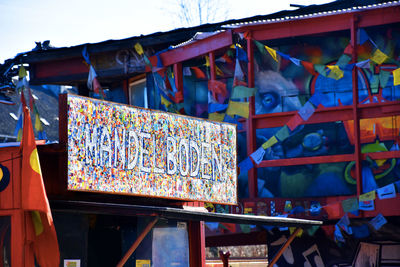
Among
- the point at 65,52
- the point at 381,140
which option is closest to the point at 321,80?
the point at 381,140

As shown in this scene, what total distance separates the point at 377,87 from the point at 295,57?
2086mm

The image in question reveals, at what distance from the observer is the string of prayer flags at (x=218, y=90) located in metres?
16.7

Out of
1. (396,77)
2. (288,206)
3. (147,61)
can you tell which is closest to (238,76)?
(288,206)

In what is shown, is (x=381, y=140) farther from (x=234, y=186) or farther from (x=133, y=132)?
(x=133, y=132)

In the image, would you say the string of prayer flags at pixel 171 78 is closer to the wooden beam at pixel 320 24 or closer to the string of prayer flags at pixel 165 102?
the string of prayer flags at pixel 165 102

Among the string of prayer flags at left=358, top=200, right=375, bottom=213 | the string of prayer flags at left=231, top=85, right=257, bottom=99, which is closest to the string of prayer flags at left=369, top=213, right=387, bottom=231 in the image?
the string of prayer flags at left=358, top=200, right=375, bottom=213

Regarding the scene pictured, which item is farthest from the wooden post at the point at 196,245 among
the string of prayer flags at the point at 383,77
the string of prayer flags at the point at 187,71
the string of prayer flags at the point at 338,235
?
the string of prayer flags at the point at 187,71

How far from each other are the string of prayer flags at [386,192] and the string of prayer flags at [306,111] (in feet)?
6.74

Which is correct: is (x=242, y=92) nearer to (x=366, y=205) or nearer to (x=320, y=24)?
(x=320, y=24)

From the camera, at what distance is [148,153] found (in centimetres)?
1008

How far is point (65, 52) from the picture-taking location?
1998 centimetres

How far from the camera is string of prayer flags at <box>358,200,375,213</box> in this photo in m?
14.7

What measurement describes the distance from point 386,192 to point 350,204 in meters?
0.75

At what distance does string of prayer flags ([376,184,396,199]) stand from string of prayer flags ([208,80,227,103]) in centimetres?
424
